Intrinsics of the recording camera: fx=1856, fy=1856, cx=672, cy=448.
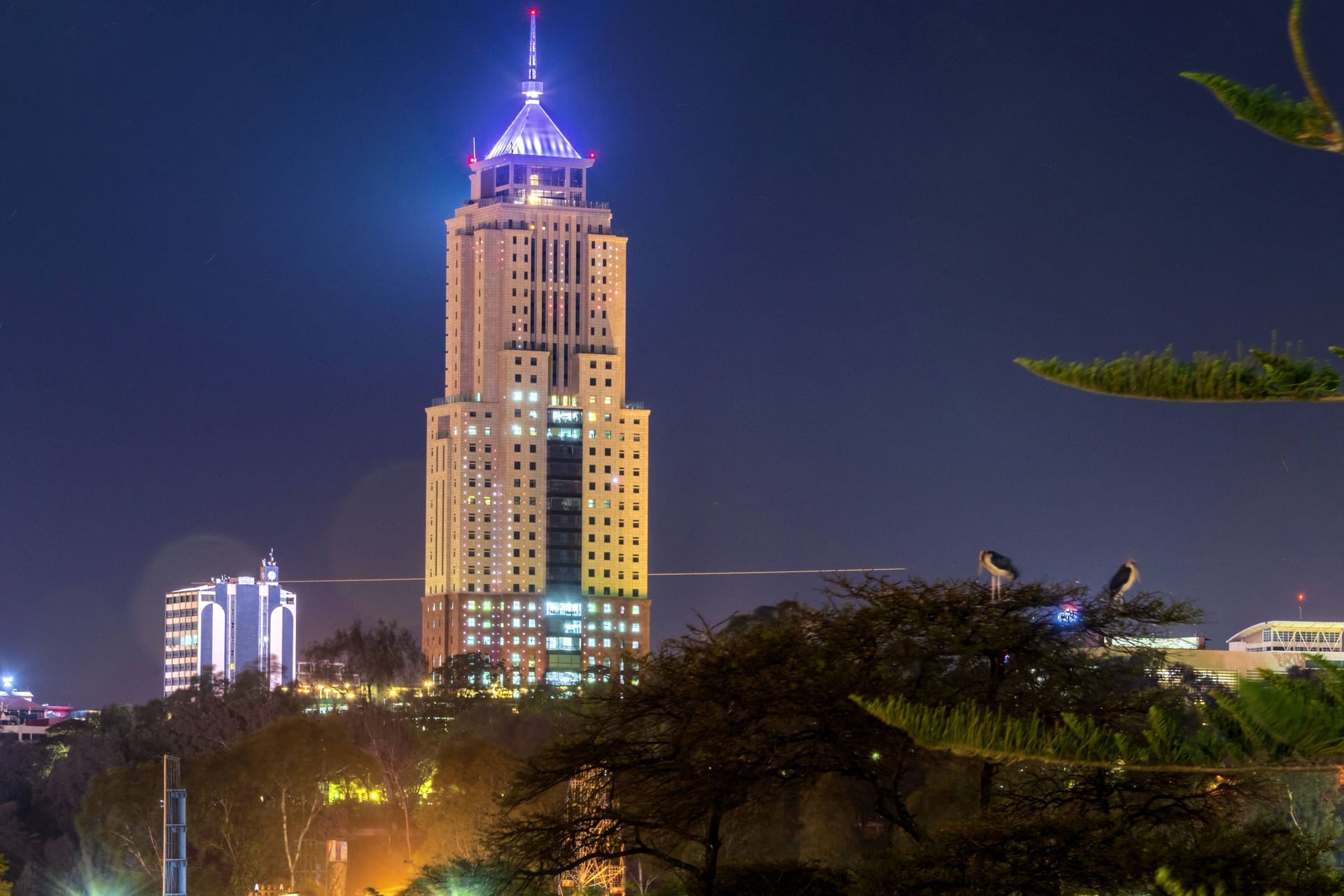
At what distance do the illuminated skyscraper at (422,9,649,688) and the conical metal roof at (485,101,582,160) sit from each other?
0.26 meters

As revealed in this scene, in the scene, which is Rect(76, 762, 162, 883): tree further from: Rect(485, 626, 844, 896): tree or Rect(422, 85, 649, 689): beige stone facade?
Rect(422, 85, 649, 689): beige stone facade

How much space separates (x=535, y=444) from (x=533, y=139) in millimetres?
28545

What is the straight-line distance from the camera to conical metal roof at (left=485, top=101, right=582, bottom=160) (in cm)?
16250

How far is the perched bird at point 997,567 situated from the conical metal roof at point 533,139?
5295 inches

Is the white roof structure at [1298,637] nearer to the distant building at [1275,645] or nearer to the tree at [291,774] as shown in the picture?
the distant building at [1275,645]

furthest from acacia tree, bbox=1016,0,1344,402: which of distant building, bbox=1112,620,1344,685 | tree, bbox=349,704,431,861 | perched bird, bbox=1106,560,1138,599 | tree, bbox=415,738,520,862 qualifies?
distant building, bbox=1112,620,1344,685

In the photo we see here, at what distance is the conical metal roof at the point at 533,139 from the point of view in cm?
16250

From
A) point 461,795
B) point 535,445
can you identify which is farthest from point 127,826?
point 535,445

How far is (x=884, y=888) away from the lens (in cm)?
2312

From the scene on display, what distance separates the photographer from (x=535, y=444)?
501 feet

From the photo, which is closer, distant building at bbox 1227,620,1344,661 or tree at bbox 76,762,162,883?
tree at bbox 76,762,162,883

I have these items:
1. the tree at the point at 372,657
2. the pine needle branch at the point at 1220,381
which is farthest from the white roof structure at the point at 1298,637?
the pine needle branch at the point at 1220,381

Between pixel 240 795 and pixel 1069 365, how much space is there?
60.2m

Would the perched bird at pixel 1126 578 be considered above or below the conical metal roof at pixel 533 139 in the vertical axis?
below
